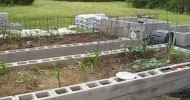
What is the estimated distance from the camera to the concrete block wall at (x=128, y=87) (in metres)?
3.03

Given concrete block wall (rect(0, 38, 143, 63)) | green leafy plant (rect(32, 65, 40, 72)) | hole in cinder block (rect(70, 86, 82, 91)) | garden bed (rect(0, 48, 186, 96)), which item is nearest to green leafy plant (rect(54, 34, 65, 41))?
concrete block wall (rect(0, 38, 143, 63))

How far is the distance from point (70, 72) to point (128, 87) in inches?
30.2

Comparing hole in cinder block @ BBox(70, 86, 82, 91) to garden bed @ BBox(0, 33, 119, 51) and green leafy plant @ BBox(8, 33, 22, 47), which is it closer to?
garden bed @ BBox(0, 33, 119, 51)

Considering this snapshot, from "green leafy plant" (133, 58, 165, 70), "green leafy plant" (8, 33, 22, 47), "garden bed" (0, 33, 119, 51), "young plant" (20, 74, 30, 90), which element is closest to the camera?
"young plant" (20, 74, 30, 90)

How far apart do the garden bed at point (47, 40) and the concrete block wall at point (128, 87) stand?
2.09m

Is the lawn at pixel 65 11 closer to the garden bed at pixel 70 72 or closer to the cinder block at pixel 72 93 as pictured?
the garden bed at pixel 70 72

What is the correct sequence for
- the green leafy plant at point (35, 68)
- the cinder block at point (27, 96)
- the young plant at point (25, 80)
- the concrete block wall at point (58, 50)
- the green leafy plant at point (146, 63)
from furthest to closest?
the concrete block wall at point (58, 50), the green leafy plant at point (146, 63), the green leafy plant at point (35, 68), the young plant at point (25, 80), the cinder block at point (27, 96)

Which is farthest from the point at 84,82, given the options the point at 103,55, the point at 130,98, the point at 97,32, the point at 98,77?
the point at 97,32

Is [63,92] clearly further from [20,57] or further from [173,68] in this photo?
[20,57]

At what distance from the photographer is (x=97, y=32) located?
6207 millimetres

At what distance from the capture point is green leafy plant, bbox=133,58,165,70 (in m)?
3.92

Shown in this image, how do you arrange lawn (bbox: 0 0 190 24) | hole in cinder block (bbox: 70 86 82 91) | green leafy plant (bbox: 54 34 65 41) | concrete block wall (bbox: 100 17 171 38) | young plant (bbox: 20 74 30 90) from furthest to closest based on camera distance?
lawn (bbox: 0 0 190 24) < concrete block wall (bbox: 100 17 171 38) < green leafy plant (bbox: 54 34 65 41) < young plant (bbox: 20 74 30 90) < hole in cinder block (bbox: 70 86 82 91)

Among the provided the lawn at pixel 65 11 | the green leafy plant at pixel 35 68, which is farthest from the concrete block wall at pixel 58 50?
the lawn at pixel 65 11

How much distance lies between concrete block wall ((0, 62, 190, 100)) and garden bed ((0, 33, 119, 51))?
82.2 inches
